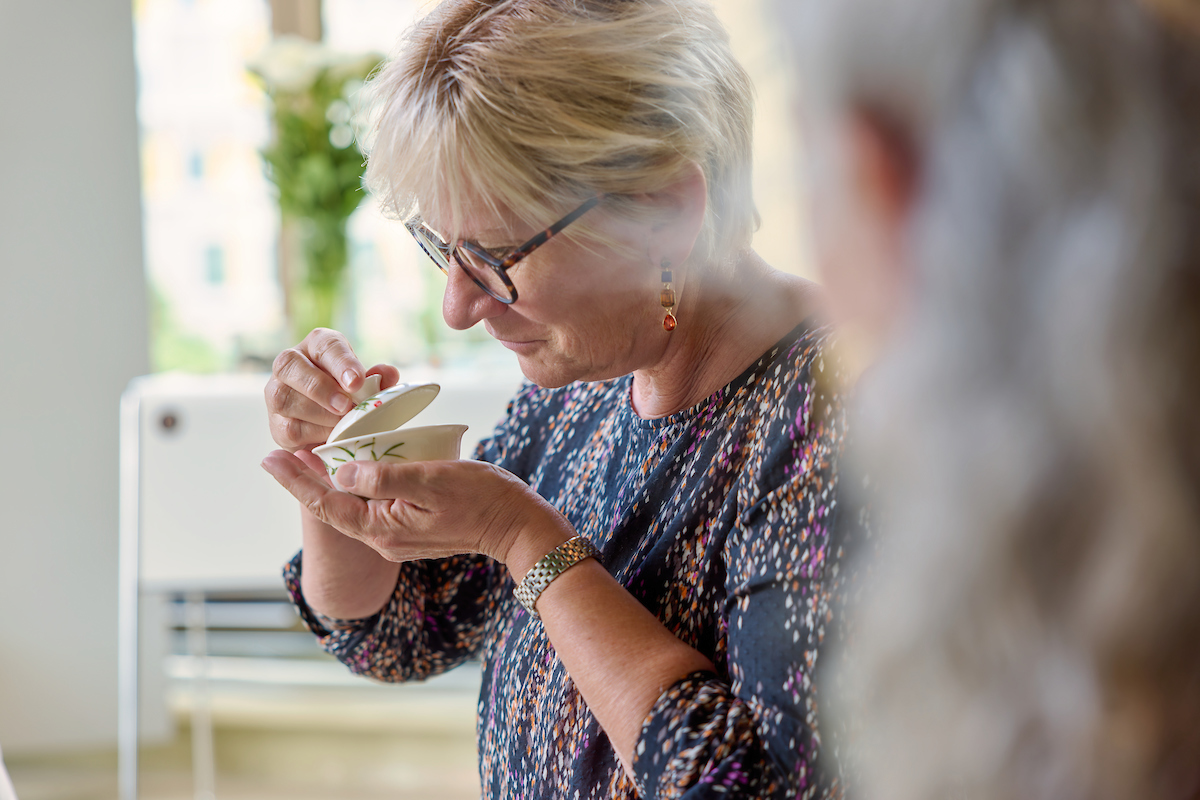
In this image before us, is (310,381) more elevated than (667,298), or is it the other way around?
(667,298)

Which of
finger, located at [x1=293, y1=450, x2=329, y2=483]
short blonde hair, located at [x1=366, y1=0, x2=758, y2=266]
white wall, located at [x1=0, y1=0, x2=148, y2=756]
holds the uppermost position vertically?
short blonde hair, located at [x1=366, y1=0, x2=758, y2=266]

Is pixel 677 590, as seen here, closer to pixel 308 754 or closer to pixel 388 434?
pixel 388 434

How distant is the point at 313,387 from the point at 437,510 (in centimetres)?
21

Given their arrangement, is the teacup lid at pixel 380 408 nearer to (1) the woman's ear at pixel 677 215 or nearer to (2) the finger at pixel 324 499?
(2) the finger at pixel 324 499

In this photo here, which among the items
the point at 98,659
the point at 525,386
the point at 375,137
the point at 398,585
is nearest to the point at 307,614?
the point at 398,585

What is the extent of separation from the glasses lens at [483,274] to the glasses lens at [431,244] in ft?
0.09

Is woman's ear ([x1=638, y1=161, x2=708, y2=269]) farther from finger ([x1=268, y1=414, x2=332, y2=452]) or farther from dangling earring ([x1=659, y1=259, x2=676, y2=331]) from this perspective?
finger ([x1=268, y1=414, x2=332, y2=452])

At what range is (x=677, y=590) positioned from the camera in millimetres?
860

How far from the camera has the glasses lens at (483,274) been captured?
88 cm

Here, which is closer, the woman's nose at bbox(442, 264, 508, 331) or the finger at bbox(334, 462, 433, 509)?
the finger at bbox(334, 462, 433, 509)

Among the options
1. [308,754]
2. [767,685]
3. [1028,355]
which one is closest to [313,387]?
[767,685]

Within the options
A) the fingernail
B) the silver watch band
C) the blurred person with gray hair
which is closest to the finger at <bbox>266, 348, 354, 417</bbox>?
the fingernail

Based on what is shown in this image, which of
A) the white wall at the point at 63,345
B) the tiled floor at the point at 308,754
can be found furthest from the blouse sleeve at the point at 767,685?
the white wall at the point at 63,345

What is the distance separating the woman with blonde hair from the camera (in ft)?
2.43
